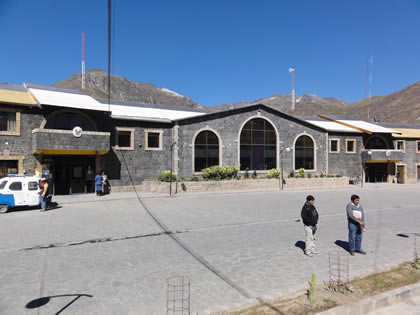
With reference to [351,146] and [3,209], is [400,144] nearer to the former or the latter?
[351,146]

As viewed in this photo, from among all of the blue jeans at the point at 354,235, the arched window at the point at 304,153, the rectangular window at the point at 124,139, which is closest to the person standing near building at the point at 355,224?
the blue jeans at the point at 354,235

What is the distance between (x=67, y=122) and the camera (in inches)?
806

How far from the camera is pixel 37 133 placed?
17.9 metres

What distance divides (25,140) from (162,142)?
10.2m

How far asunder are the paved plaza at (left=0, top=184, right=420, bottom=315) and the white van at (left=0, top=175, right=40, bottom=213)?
2.41 ft

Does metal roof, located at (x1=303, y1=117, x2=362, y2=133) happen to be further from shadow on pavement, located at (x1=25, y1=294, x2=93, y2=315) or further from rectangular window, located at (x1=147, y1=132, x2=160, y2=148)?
shadow on pavement, located at (x1=25, y1=294, x2=93, y2=315)

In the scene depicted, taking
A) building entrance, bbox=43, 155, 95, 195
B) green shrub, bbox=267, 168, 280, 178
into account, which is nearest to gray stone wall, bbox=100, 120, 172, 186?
building entrance, bbox=43, 155, 95, 195

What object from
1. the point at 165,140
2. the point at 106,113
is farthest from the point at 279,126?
the point at 106,113

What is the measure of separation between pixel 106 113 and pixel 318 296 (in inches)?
781


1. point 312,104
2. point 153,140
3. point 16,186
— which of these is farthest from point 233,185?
point 312,104

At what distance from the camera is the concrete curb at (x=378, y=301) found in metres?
4.75

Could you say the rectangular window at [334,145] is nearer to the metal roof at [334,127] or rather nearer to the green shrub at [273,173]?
the metal roof at [334,127]

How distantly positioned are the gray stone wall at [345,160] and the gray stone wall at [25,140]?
99.4 ft

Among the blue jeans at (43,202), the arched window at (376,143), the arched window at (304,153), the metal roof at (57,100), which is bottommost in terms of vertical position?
the blue jeans at (43,202)
